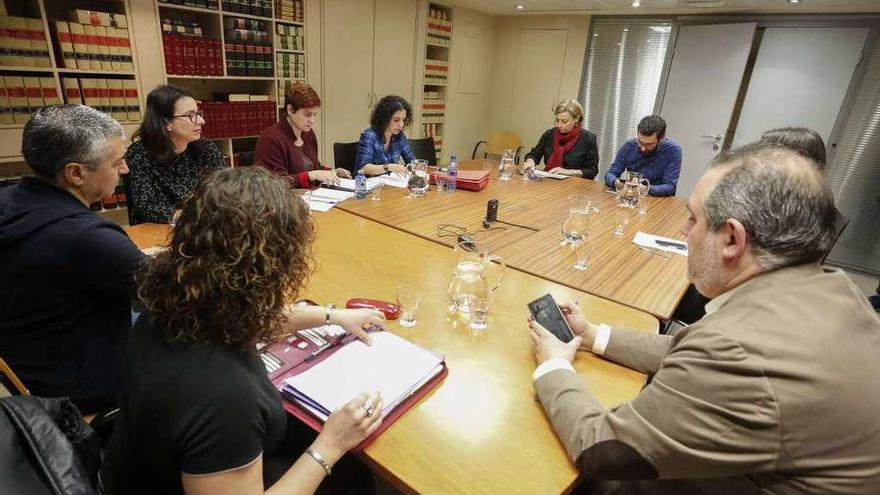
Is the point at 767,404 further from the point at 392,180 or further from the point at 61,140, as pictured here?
the point at 392,180

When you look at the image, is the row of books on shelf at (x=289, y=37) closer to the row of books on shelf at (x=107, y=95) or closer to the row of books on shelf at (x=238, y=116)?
the row of books on shelf at (x=238, y=116)

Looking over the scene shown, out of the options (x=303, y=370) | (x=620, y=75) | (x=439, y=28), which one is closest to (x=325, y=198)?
(x=303, y=370)

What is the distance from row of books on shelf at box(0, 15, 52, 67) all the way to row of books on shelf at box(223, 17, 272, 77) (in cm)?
120

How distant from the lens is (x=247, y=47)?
3.81 meters

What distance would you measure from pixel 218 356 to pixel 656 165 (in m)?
3.35

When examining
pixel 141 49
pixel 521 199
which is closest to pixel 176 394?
pixel 521 199

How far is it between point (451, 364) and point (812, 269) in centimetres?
79

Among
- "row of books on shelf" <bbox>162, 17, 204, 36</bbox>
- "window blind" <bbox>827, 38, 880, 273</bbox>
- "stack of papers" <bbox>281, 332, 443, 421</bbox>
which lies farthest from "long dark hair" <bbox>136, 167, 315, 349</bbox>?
"window blind" <bbox>827, 38, 880, 273</bbox>

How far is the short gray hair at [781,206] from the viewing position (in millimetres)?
838

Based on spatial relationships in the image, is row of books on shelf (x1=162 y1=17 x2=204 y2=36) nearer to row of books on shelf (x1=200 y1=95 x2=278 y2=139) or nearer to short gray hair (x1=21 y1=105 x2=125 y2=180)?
row of books on shelf (x1=200 y1=95 x2=278 y2=139)

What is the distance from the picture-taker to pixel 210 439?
71 cm

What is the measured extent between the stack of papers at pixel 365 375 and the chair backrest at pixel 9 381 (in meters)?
0.68

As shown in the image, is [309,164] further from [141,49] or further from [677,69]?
[677,69]

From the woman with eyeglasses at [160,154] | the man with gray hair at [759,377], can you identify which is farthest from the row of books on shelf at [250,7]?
the man with gray hair at [759,377]
